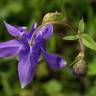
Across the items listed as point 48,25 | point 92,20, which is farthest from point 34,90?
point 48,25

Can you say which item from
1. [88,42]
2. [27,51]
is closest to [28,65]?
[27,51]

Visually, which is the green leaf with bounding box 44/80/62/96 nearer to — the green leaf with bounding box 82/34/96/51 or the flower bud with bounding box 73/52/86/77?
the green leaf with bounding box 82/34/96/51

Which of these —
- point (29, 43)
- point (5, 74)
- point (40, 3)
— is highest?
point (29, 43)

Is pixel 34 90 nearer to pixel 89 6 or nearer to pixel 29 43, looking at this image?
pixel 89 6

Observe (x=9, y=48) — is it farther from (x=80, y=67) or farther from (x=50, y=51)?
(x=50, y=51)

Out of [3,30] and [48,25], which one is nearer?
[48,25]

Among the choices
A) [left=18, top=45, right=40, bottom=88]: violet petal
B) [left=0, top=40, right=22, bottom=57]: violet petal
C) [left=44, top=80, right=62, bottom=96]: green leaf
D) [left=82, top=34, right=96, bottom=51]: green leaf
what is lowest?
[left=44, top=80, right=62, bottom=96]: green leaf

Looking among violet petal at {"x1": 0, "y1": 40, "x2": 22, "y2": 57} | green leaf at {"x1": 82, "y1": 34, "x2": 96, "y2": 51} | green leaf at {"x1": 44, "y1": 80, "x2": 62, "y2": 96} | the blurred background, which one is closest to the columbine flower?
violet petal at {"x1": 0, "y1": 40, "x2": 22, "y2": 57}
